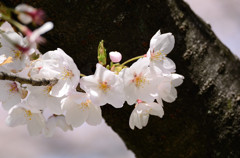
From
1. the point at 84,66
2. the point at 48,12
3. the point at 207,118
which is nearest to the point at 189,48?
the point at 207,118

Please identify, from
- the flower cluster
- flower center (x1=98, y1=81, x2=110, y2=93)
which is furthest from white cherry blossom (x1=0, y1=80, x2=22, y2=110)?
flower center (x1=98, y1=81, x2=110, y2=93)

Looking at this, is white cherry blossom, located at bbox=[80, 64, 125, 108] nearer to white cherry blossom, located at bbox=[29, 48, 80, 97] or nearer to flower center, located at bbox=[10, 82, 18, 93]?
white cherry blossom, located at bbox=[29, 48, 80, 97]

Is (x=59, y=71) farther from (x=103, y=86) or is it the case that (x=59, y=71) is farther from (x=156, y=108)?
(x=156, y=108)

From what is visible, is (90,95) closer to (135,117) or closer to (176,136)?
(135,117)

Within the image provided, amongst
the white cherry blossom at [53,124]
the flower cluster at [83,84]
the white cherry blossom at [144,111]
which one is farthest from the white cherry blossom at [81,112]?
the white cherry blossom at [53,124]

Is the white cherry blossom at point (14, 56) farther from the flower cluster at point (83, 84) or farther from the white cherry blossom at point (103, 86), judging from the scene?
the white cherry blossom at point (103, 86)

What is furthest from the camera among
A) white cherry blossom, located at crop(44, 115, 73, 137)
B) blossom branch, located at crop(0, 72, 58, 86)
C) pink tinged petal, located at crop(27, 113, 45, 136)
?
white cherry blossom, located at crop(44, 115, 73, 137)
